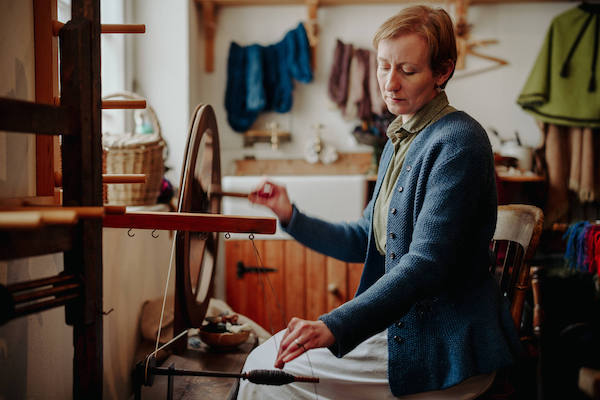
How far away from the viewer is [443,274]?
1.10 m

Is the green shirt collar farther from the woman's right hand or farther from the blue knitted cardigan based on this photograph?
the woman's right hand

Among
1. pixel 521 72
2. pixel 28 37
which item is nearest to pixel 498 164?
pixel 521 72

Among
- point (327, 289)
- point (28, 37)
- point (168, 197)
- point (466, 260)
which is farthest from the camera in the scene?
point (327, 289)

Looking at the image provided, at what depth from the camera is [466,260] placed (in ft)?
3.87

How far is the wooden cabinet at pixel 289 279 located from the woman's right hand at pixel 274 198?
1447 mm

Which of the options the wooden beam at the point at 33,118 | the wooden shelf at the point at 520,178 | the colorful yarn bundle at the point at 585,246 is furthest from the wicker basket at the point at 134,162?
the wooden shelf at the point at 520,178

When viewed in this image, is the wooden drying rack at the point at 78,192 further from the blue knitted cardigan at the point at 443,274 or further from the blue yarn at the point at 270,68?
the blue yarn at the point at 270,68

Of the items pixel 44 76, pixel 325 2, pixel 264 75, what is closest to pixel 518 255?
pixel 44 76

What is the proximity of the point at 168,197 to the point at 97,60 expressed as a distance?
1.57 metres

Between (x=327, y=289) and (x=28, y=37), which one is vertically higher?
(x=28, y=37)

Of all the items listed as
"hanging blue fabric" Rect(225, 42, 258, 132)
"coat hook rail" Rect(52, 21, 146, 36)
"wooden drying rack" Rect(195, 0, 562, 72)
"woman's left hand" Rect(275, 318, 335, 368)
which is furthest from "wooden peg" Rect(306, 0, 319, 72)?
"woman's left hand" Rect(275, 318, 335, 368)

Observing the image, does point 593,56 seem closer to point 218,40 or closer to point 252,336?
point 218,40

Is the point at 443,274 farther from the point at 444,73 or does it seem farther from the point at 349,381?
the point at 444,73

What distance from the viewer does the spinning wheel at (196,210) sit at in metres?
1.41
